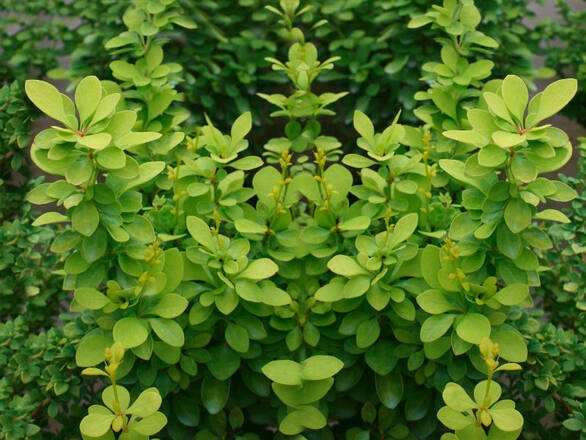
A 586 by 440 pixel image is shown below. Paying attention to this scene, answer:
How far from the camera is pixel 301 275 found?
6.31ft

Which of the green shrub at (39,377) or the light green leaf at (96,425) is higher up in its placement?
the light green leaf at (96,425)

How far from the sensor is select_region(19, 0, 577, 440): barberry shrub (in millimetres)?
1554

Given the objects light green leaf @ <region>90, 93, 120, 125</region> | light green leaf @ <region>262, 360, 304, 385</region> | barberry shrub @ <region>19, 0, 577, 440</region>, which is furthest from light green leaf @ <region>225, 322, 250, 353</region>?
light green leaf @ <region>90, 93, 120, 125</region>

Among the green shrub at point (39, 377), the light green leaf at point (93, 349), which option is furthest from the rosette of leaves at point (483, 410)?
the green shrub at point (39, 377)

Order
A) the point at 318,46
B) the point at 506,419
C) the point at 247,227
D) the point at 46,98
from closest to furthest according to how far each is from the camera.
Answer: the point at 506,419
the point at 46,98
the point at 247,227
the point at 318,46

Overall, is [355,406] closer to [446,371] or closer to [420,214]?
[446,371]

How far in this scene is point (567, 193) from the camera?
168 cm

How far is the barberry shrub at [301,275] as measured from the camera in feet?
5.10

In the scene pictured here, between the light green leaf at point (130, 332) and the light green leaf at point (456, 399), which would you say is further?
the light green leaf at point (130, 332)

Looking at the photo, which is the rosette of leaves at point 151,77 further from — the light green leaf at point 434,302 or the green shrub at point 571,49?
the green shrub at point 571,49

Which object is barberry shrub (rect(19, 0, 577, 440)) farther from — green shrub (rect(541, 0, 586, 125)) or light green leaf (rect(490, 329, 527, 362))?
green shrub (rect(541, 0, 586, 125))

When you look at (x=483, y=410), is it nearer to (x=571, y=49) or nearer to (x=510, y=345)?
A: (x=510, y=345)

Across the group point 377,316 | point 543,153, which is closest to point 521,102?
point 543,153

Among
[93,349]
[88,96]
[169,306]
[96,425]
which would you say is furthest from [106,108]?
[96,425]
